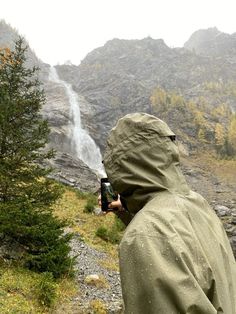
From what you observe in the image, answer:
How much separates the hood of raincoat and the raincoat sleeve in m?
0.40

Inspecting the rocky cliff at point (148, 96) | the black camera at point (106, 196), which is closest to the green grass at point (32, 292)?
the black camera at point (106, 196)

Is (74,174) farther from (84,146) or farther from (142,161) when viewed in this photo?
(142,161)

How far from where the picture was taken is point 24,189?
1105 centimetres

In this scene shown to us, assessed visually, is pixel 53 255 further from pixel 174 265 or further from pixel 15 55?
pixel 174 265

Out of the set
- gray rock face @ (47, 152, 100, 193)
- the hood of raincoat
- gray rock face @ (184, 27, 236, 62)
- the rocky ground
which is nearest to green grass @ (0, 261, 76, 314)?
the rocky ground

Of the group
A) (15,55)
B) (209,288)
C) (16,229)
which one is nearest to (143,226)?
(209,288)

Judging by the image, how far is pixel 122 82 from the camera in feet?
309

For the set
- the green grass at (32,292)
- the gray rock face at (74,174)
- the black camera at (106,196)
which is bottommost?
the gray rock face at (74,174)

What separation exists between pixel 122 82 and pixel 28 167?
8518cm

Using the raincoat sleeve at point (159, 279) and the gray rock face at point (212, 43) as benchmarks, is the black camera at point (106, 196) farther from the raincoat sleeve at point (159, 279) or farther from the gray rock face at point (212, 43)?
the gray rock face at point (212, 43)

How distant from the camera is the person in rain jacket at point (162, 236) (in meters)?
1.70

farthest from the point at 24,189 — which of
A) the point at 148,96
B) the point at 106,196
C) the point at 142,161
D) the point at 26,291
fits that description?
the point at 148,96

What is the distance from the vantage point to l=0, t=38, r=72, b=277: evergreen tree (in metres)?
10.5

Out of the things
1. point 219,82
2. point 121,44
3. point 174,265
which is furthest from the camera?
point 121,44
